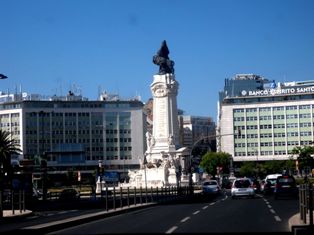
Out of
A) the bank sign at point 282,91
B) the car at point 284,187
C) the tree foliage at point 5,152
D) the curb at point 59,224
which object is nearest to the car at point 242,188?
the car at point 284,187

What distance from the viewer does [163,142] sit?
10300 cm

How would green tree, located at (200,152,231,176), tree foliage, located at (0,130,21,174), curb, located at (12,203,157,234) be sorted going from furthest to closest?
green tree, located at (200,152,231,176) < tree foliage, located at (0,130,21,174) < curb, located at (12,203,157,234)

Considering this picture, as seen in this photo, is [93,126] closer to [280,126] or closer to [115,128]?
[115,128]

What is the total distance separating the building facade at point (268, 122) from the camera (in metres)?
176

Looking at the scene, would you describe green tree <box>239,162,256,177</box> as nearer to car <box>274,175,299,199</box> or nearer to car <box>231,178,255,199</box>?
car <box>231,178,255,199</box>

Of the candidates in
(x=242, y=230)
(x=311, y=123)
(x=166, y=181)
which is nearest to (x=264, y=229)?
(x=242, y=230)

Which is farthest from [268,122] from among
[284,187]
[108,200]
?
[108,200]

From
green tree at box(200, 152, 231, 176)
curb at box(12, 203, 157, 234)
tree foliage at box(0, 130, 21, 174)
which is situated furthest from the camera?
green tree at box(200, 152, 231, 176)

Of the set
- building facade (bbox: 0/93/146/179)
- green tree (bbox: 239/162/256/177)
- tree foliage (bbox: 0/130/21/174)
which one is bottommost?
green tree (bbox: 239/162/256/177)

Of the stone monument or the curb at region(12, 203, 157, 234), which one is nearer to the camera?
the curb at region(12, 203, 157, 234)

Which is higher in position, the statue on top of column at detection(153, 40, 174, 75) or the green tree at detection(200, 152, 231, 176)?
the statue on top of column at detection(153, 40, 174, 75)

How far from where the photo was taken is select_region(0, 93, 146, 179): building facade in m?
178

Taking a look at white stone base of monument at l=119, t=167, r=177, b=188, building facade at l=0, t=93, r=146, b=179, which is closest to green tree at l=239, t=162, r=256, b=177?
building facade at l=0, t=93, r=146, b=179

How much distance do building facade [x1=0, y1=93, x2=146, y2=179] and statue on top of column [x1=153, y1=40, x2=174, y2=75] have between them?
214 feet
